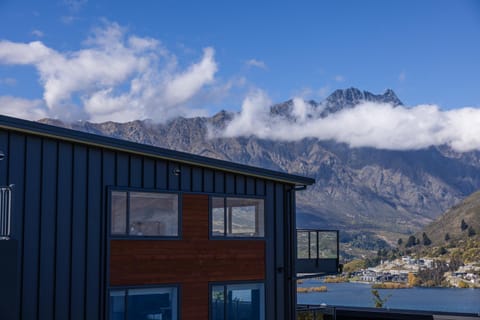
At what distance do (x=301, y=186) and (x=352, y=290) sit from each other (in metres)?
62.1

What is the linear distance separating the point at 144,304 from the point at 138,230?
4.60 feet

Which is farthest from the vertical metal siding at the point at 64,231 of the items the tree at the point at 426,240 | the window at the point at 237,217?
the tree at the point at 426,240

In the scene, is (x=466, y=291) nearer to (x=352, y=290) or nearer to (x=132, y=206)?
(x=352, y=290)

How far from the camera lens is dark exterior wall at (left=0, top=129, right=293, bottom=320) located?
13.2 metres

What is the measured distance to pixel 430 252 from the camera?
112 m

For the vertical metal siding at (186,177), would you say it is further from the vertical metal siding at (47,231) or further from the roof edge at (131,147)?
the vertical metal siding at (47,231)

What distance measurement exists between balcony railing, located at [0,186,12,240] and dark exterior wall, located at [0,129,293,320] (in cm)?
70

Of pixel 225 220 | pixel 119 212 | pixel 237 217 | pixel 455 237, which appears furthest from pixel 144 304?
pixel 455 237

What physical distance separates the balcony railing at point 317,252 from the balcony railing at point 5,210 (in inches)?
308

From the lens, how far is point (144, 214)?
1505cm

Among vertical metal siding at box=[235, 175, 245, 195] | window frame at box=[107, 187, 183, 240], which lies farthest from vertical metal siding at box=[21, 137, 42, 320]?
vertical metal siding at box=[235, 175, 245, 195]

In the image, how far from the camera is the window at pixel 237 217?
16250 mm

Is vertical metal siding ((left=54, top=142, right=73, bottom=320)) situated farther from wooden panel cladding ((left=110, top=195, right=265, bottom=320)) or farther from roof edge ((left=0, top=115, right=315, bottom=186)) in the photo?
wooden panel cladding ((left=110, top=195, right=265, bottom=320))

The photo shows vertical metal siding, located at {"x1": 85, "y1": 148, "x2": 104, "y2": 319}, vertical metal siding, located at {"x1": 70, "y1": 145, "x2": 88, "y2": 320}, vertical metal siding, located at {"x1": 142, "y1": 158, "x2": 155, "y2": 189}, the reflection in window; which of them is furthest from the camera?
vertical metal siding, located at {"x1": 142, "y1": 158, "x2": 155, "y2": 189}
